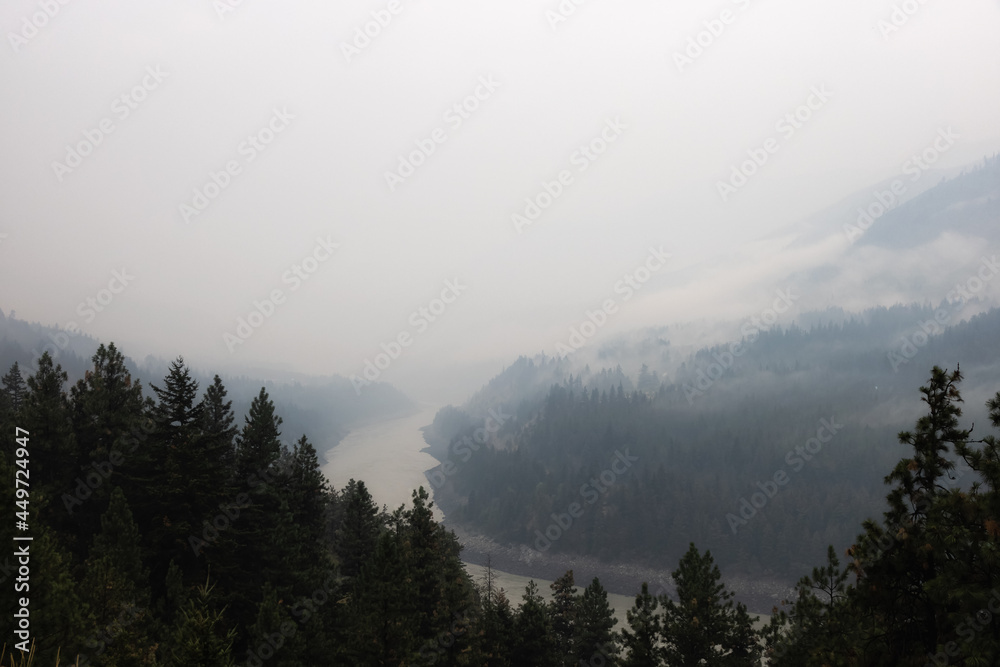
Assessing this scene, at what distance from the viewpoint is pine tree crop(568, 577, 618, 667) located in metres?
41.2

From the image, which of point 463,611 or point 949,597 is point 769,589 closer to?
point 463,611

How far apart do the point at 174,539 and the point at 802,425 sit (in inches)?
8064

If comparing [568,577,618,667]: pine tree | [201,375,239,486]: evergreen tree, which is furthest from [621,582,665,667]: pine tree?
[201,375,239,486]: evergreen tree

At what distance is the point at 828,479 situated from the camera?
510ft

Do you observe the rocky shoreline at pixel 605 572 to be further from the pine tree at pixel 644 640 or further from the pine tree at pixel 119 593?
the pine tree at pixel 119 593

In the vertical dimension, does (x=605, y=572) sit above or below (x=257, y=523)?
below

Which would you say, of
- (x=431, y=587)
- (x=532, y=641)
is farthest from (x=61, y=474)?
(x=532, y=641)

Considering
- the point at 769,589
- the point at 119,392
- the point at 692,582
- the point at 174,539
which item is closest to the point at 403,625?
the point at 174,539

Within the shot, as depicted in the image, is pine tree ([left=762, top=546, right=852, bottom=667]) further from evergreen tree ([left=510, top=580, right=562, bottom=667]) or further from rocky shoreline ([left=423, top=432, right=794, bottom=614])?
rocky shoreline ([left=423, top=432, right=794, bottom=614])

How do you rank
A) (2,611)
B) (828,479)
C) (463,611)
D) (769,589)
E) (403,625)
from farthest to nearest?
(828,479), (769,589), (463,611), (403,625), (2,611)

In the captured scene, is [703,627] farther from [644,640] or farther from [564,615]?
[564,615]

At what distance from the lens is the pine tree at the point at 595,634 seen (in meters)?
41.2

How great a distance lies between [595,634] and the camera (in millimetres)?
42031

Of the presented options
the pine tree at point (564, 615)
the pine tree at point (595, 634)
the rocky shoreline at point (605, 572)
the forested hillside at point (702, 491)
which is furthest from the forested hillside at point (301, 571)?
the forested hillside at point (702, 491)
